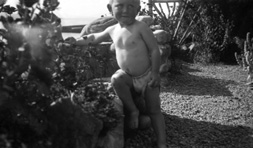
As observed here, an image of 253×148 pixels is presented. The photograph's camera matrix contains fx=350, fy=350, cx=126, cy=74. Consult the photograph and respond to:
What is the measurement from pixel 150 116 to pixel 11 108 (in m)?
1.56

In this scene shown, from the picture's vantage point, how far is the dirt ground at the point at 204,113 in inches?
136

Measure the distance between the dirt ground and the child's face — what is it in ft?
3.55

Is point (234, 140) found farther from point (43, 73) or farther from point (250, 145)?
point (43, 73)

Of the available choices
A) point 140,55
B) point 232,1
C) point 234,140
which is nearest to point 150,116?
point 140,55

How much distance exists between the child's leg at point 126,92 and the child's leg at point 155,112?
13cm

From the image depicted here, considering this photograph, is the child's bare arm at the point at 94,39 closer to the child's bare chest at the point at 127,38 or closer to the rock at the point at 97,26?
the child's bare chest at the point at 127,38

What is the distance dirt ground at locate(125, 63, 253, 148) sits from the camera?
3.45 m

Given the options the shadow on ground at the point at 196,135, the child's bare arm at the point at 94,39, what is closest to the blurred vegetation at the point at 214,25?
the shadow on ground at the point at 196,135

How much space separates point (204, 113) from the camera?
4309mm

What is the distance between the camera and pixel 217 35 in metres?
9.04

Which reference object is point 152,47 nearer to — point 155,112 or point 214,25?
point 155,112

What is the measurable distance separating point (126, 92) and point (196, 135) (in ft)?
3.50

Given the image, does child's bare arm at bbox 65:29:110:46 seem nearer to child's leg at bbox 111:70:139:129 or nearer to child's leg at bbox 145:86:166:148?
child's leg at bbox 111:70:139:129

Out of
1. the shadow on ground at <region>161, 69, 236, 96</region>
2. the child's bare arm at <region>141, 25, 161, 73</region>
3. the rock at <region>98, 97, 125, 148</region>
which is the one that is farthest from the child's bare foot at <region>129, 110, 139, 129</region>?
the shadow on ground at <region>161, 69, 236, 96</region>
